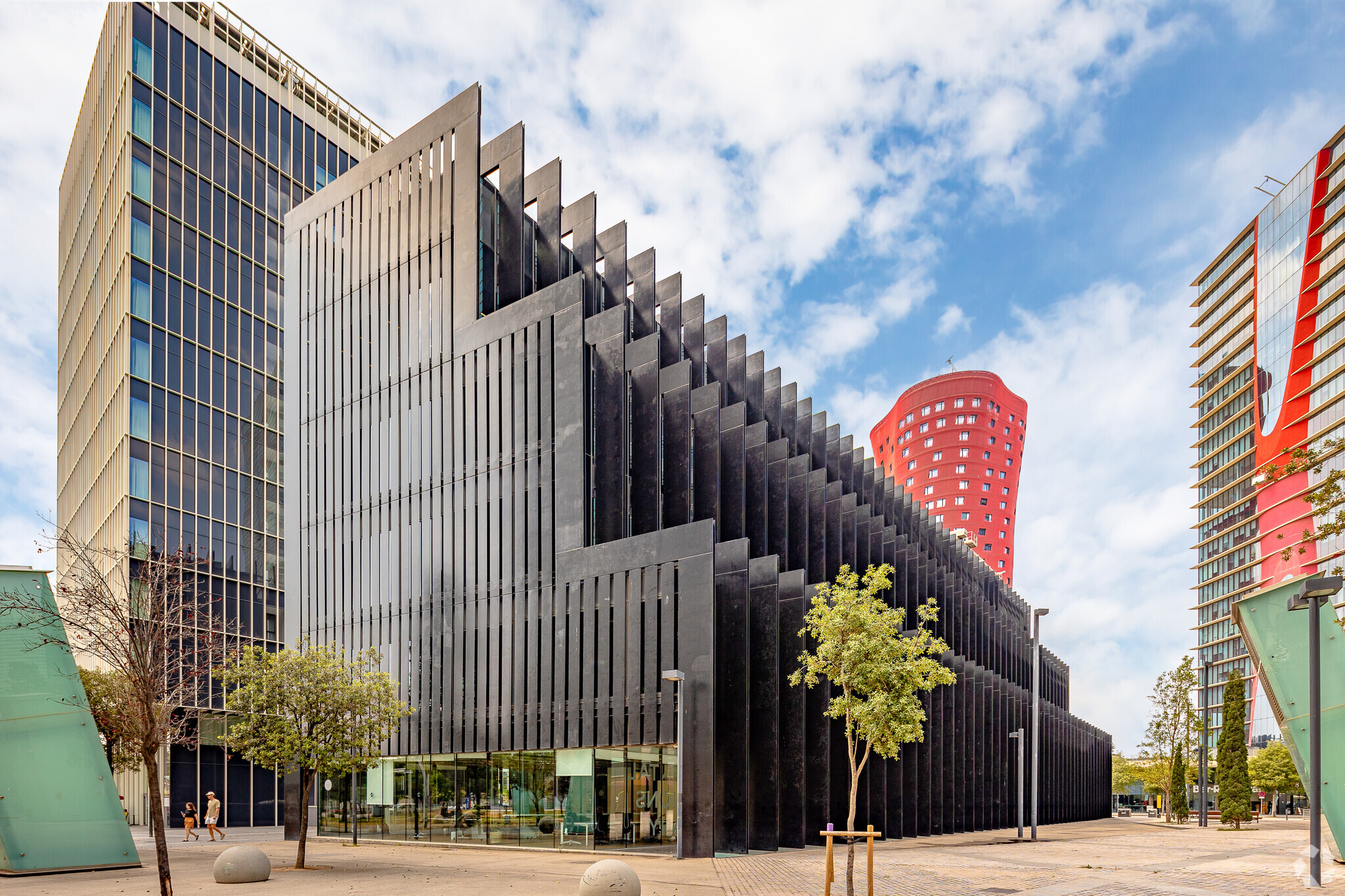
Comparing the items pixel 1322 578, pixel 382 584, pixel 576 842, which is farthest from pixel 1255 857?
pixel 382 584

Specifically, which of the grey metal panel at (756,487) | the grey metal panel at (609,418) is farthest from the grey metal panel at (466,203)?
the grey metal panel at (756,487)

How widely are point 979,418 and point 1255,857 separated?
140870mm

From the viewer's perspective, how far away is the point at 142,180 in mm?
61031

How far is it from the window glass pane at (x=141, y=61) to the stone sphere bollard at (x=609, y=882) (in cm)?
Result: 6172

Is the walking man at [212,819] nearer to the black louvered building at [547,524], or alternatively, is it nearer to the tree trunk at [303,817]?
the black louvered building at [547,524]

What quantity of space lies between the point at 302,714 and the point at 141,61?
167 ft

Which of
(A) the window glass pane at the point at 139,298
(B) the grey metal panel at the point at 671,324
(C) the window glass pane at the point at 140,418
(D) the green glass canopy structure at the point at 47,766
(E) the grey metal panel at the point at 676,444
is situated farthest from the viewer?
(A) the window glass pane at the point at 139,298

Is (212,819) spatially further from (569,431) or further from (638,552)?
(638,552)

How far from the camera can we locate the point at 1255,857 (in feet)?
92.0

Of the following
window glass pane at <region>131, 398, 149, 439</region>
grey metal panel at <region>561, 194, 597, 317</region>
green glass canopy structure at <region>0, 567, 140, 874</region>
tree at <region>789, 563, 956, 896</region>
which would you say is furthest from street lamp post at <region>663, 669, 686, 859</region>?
window glass pane at <region>131, 398, 149, 439</region>

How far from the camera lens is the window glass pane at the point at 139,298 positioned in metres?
59.8

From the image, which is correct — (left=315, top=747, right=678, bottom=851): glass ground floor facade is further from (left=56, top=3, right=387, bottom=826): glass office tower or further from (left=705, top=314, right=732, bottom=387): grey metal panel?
(left=56, top=3, right=387, bottom=826): glass office tower

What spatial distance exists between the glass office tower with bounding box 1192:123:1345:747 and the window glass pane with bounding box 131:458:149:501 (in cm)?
8233

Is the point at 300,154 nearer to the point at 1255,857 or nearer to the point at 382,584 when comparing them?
the point at 382,584
